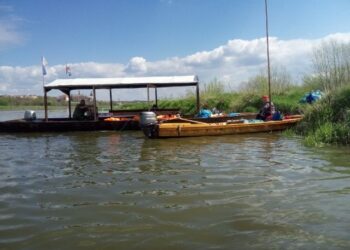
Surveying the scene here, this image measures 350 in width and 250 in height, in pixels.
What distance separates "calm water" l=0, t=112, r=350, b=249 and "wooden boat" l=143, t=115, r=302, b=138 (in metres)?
3.77

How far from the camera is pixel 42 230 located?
547cm

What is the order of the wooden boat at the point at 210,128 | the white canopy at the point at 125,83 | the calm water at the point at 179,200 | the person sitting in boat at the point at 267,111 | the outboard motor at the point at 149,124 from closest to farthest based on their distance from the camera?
the calm water at the point at 179,200 < the wooden boat at the point at 210,128 < the outboard motor at the point at 149,124 < the person sitting in boat at the point at 267,111 < the white canopy at the point at 125,83

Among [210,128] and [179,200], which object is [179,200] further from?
[210,128]

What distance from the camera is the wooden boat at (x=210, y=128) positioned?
1628 centimetres

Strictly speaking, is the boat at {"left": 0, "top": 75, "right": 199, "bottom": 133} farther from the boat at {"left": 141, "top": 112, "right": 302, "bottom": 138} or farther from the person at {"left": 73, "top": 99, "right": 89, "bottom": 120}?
the boat at {"left": 141, "top": 112, "right": 302, "bottom": 138}

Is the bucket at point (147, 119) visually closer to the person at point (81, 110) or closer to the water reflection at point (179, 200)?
the water reflection at point (179, 200)

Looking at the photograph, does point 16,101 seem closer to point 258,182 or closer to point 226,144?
point 226,144

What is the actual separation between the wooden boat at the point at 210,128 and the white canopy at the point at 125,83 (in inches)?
226

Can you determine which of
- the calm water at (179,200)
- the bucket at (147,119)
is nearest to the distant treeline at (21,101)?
the bucket at (147,119)

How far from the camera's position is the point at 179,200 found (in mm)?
6805

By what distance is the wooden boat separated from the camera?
1628 cm

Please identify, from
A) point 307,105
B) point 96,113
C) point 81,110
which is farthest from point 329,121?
point 81,110

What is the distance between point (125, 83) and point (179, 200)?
16.1 metres

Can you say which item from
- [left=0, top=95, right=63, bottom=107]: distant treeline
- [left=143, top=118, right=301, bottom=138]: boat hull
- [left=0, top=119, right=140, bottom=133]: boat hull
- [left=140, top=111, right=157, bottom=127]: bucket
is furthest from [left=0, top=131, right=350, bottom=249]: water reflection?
[left=0, top=95, right=63, bottom=107]: distant treeline
